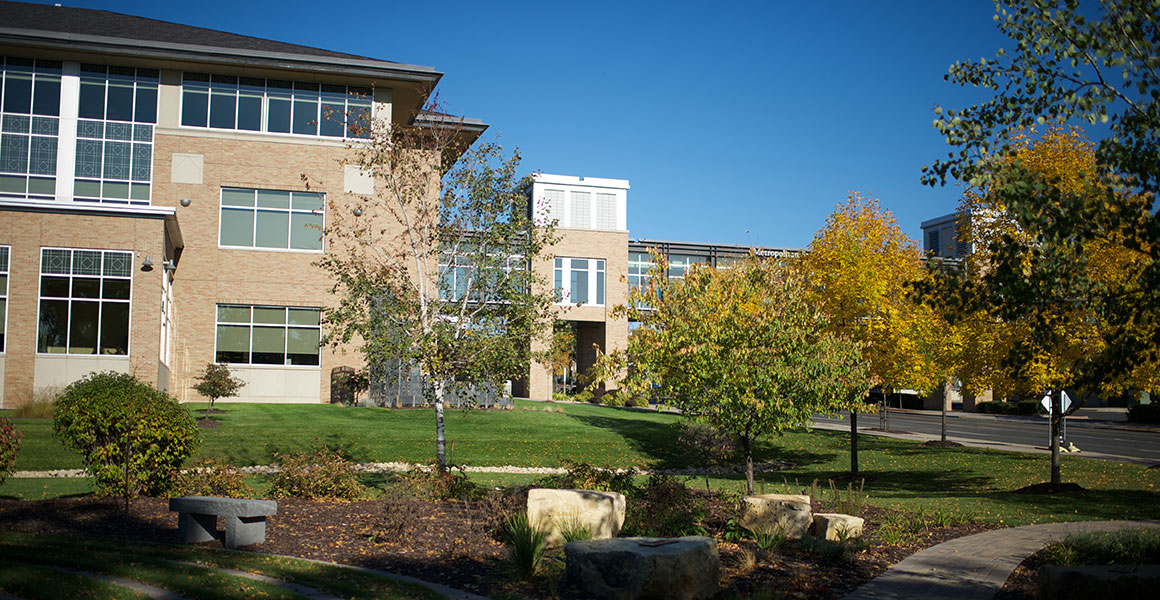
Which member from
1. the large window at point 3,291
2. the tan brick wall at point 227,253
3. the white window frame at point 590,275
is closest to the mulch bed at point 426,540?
the large window at point 3,291

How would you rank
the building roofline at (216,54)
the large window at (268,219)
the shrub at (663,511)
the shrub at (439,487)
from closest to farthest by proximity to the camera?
the shrub at (663,511)
the shrub at (439,487)
the building roofline at (216,54)
the large window at (268,219)

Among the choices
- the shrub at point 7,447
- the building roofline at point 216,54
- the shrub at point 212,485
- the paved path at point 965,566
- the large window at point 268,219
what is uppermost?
the building roofline at point 216,54

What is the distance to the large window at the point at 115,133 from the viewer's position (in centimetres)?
3189

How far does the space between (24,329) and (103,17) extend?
51.4 ft

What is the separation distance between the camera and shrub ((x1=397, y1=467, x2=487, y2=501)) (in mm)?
12742

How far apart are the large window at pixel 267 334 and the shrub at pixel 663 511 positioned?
74.9 feet

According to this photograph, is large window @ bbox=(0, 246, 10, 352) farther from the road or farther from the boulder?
the road

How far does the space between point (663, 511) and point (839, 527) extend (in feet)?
7.46

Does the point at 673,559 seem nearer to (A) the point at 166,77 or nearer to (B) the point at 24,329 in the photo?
(B) the point at 24,329

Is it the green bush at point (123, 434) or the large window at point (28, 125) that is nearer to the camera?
the green bush at point (123, 434)

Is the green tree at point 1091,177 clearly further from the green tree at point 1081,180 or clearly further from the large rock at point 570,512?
the large rock at point 570,512

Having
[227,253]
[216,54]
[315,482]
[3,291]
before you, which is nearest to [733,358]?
[315,482]

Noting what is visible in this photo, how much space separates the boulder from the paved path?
0.83 m

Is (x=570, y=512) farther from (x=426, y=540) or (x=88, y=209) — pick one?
(x=88, y=209)
